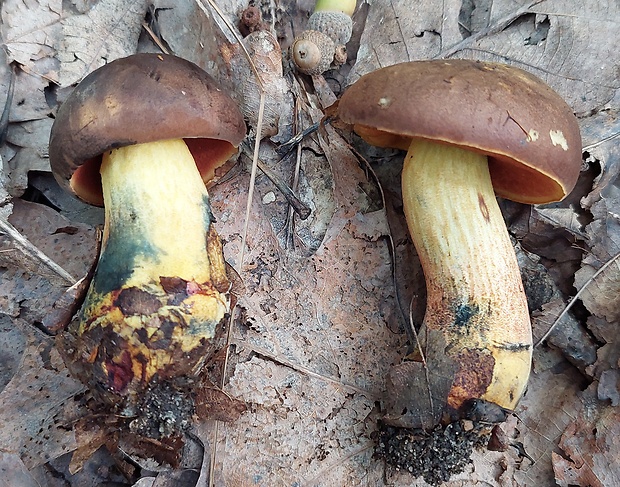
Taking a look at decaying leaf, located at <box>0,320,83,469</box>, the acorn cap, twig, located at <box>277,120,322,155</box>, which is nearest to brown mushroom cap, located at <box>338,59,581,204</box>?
twig, located at <box>277,120,322,155</box>

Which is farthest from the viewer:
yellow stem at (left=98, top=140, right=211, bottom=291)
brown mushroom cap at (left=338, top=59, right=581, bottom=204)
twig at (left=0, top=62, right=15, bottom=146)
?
twig at (left=0, top=62, right=15, bottom=146)

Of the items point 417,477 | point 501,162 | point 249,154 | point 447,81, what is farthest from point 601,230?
point 249,154

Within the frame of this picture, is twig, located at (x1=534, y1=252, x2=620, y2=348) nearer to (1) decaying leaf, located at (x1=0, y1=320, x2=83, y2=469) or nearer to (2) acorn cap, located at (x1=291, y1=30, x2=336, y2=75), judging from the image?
(2) acorn cap, located at (x1=291, y1=30, x2=336, y2=75)

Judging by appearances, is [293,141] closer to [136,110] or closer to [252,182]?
[252,182]

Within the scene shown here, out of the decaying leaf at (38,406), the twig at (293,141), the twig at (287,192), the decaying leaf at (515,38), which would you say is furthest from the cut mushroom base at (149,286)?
the decaying leaf at (515,38)

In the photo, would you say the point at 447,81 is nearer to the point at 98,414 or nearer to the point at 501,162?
the point at 501,162

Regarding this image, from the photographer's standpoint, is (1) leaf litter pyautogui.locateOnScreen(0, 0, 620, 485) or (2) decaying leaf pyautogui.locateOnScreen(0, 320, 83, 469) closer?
(2) decaying leaf pyautogui.locateOnScreen(0, 320, 83, 469)
